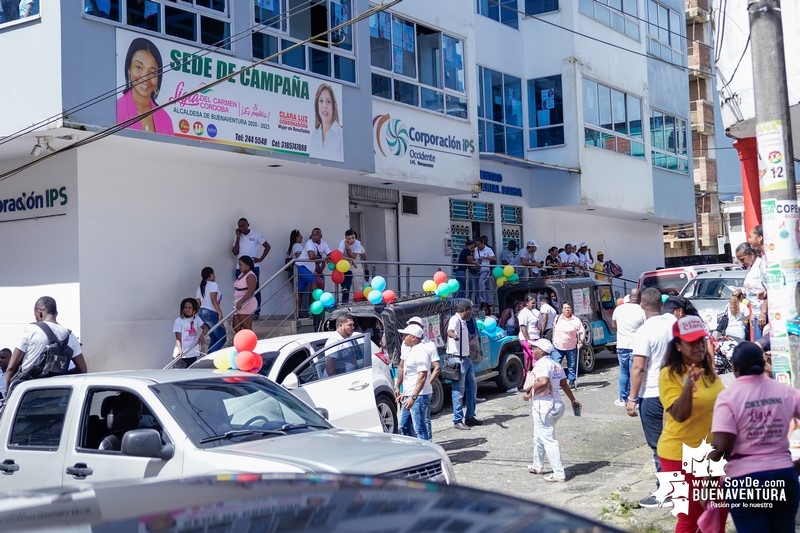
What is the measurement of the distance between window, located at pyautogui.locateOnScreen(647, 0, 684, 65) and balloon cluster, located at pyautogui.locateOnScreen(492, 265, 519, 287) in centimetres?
1302

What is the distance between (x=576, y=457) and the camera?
10.7m

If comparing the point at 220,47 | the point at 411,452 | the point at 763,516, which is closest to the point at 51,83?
the point at 220,47

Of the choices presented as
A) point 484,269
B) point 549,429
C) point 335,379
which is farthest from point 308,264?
point 549,429

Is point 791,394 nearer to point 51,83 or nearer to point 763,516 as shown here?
point 763,516

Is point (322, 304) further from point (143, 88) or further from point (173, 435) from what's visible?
point (173, 435)

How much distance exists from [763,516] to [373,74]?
1391cm

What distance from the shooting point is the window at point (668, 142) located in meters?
27.9

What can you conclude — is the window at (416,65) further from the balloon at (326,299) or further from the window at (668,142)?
the window at (668,142)

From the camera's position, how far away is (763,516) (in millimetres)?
4645

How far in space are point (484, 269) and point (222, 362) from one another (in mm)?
10548

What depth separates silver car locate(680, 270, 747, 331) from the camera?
16516mm

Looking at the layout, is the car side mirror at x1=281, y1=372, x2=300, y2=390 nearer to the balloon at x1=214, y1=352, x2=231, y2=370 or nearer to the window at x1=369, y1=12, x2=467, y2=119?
the balloon at x1=214, y1=352, x2=231, y2=370

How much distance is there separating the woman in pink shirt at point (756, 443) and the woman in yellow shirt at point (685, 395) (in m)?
0.53

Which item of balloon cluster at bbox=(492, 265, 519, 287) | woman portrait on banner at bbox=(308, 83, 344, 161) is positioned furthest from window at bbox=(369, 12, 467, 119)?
balloon cluster at bbox=(492, 265, 519, 287)
